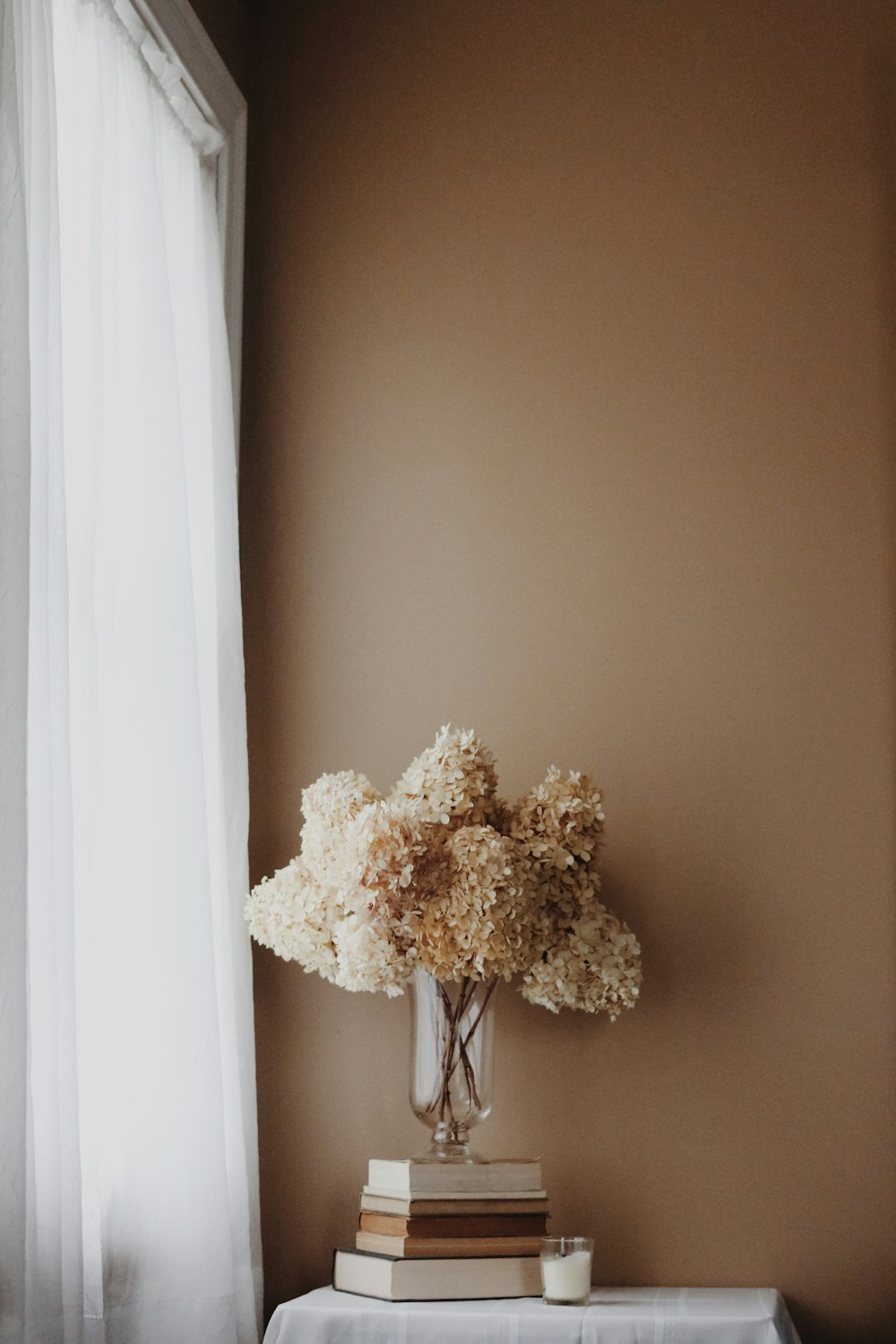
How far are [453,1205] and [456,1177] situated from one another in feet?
0.11

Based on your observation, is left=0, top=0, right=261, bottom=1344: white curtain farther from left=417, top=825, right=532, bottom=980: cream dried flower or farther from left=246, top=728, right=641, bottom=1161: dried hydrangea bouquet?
left=417, top=825, right=532, bottom=980: cream dried flower

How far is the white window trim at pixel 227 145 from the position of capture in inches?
78.5

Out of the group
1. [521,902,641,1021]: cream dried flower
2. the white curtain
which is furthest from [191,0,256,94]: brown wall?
[521,902,641,1021]: cream dried flower

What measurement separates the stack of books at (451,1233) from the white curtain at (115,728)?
20 cm

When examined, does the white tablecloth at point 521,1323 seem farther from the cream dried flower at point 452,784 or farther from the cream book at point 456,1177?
the cream dried flower at point 452,784

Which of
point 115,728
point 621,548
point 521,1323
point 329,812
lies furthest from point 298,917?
point 621,548

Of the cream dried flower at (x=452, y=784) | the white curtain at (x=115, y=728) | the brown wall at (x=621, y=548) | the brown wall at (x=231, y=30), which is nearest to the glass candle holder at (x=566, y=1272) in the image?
the brown wall at (x=621, y=548)

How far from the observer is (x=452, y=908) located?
1.67 metres

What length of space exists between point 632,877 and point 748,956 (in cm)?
20

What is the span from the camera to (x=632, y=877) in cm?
200

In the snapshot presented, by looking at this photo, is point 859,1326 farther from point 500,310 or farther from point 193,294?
point 193,294

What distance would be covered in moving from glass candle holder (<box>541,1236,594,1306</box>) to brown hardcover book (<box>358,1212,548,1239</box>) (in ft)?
0.22

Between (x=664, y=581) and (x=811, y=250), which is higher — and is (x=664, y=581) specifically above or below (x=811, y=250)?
below

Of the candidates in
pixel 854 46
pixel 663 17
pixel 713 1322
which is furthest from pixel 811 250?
pixel 713 1322
